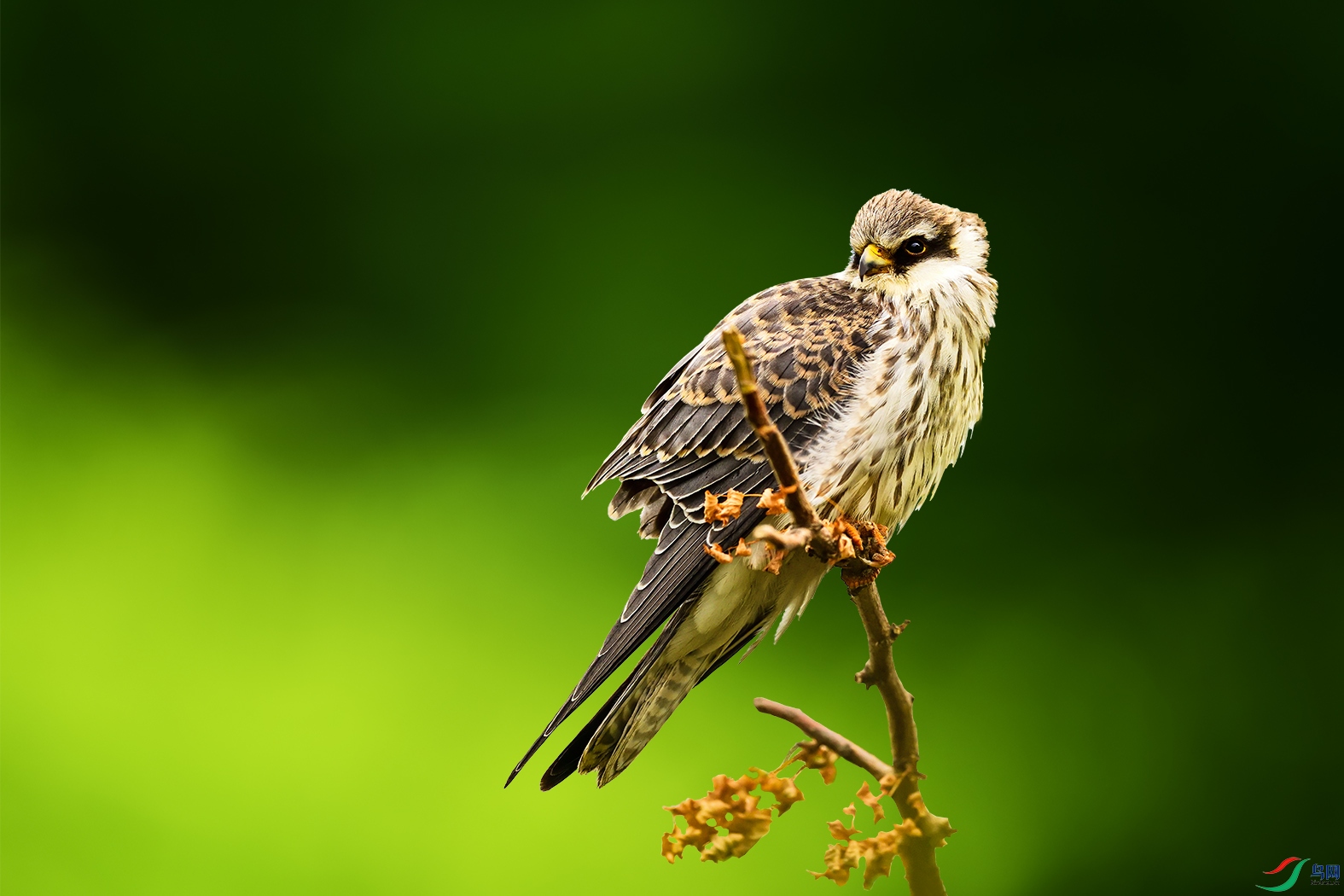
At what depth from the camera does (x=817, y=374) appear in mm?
1582

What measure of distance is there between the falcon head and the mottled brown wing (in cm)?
6

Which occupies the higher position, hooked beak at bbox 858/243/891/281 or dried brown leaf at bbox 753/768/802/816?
hooked beak at bbox 858/243/891/281

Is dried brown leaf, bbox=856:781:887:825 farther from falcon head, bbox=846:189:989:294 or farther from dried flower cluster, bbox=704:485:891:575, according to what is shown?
falcon head, bbox=846:189:989:294

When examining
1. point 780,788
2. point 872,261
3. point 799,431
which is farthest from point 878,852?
point 872,261

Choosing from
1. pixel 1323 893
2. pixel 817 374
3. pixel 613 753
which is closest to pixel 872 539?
pixel 817 374

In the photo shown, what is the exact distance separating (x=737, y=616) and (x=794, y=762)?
15.2 inches

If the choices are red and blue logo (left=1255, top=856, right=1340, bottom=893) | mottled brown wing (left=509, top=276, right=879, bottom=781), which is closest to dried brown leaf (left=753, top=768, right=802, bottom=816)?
mottled brown wing (left=509, top=276, right=879, bottom=781)

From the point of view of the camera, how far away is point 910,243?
1.62 metres

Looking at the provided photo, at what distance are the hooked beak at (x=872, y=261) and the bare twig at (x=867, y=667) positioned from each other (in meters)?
0.40


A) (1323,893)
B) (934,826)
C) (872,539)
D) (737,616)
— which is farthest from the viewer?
(1323,893)

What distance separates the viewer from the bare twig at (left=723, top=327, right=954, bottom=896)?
3.55 feet

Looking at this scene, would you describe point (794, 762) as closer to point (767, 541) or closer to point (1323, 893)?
point (767, 541)

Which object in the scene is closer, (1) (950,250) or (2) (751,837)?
(2) (751,837)

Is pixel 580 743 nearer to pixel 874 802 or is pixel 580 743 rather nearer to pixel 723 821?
pixel 723 821
